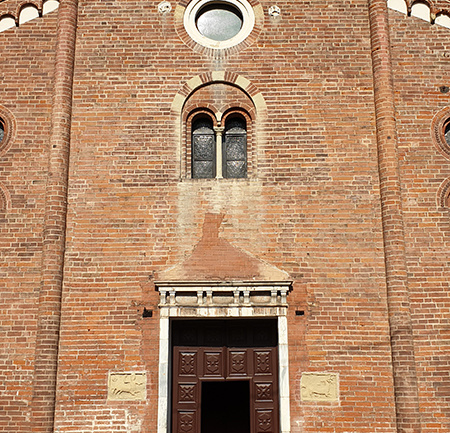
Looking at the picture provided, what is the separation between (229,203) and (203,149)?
1223 millimetres

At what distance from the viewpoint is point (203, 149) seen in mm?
11562

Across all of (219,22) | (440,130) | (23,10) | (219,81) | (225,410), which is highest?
(23,10)

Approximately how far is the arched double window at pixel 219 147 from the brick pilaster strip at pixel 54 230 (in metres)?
2.25

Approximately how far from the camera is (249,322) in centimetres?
1080

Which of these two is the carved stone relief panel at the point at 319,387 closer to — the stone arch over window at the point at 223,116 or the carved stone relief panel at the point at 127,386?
the carved stone relief panel at the point at 127,386

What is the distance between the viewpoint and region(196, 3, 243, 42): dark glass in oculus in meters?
12.2

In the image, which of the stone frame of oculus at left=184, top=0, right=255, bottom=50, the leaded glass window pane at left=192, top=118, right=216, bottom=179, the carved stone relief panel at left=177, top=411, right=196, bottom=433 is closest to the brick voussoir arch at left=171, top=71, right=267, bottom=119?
the leaded glass window pane at left=192, top=118, right=216, bottom=179

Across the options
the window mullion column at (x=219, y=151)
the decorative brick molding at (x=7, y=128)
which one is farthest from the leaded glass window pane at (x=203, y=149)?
the decorative brick molding at (x=7, y=128)

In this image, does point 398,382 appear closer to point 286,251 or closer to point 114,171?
point 286,251

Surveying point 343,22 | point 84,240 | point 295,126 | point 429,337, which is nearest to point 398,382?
point 429,337

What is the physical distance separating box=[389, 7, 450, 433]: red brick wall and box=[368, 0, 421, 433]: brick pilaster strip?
7.9 inches

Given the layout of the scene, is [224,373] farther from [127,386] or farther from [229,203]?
[229,203]

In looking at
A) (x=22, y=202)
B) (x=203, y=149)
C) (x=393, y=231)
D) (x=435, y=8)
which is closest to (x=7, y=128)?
(x=22, y=202)

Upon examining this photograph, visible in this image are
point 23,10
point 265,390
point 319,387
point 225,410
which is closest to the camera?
point 319,387
